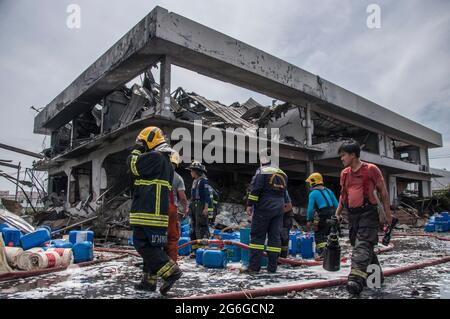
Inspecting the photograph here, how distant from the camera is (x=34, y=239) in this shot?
469 centimetres

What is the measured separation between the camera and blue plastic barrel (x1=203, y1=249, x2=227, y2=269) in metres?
4.55

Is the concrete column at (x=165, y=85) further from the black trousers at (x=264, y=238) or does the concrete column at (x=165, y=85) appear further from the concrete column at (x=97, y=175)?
the black trousers at (x=264, y=238)

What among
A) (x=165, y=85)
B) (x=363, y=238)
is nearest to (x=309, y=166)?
(x=165, y=85)

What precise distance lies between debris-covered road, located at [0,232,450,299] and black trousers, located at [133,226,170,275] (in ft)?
1.09

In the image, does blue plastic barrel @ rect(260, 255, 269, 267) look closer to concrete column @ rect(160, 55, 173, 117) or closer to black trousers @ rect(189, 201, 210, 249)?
black trousers @ rect(189, 201, 210, 249)

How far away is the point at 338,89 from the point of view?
1466cm

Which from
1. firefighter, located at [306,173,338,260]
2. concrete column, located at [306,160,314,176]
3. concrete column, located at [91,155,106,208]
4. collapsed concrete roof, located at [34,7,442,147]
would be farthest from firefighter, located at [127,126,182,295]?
concrete column, located at [306,160,314,176]

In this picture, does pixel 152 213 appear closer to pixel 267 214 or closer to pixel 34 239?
pixel 267 214

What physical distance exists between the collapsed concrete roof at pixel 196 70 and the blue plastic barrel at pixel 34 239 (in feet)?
19.0

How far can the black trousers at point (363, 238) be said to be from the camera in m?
3.09

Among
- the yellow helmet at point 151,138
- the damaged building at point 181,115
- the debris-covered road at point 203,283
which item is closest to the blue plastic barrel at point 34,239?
the debris-covered road at point 203,283

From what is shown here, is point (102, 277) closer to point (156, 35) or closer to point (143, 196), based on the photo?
point (143, 196)
